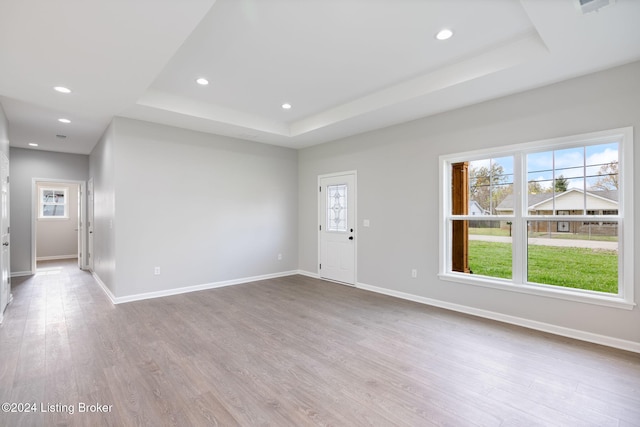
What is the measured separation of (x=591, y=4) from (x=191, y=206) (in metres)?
5.22

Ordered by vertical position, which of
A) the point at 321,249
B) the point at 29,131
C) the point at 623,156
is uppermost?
the point at 29,131

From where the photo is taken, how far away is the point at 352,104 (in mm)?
4449

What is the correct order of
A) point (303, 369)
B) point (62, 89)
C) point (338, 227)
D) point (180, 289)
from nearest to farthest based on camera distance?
point (303, 369) < point (62, 89) < point (180, 289) < point (338, 227)

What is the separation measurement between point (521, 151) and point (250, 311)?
3.93m

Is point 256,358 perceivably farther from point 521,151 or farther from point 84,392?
point 521,151

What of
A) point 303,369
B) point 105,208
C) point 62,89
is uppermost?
point 62,89

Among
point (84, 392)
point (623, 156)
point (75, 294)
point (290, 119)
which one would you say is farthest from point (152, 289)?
point (623, 156)

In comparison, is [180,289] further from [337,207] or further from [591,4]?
[591,4]

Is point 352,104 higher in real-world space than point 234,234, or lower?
higher

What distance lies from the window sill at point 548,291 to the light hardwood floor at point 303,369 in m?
0.44

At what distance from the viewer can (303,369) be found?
2578mm

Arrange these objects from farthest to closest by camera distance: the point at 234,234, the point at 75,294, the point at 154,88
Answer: the point at 234,234 → the point at 75,294 → the point at 154,88

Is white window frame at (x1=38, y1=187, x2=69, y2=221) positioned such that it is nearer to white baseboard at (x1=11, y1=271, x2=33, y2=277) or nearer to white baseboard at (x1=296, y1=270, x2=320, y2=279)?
white baseboard at (x1=11, y1=271, x2=33, y2=277)

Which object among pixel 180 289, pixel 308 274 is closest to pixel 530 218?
pixel 308 274
